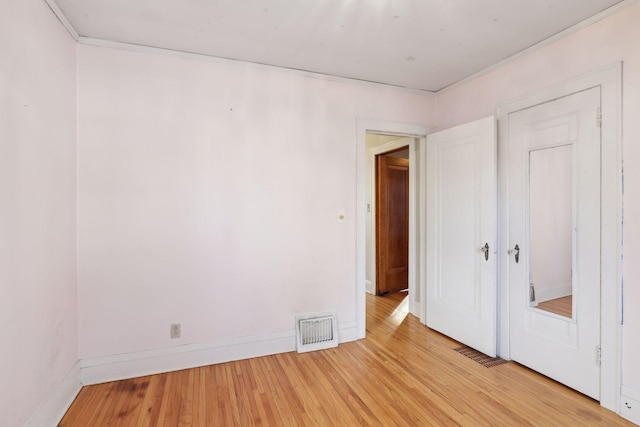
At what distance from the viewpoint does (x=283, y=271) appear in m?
2.99

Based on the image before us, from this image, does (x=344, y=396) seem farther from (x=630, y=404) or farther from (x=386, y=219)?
(x=386, y=219)

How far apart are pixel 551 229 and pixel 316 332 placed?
2142 millimetres

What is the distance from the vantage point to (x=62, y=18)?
2123 mm

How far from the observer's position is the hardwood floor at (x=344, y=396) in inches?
79.1

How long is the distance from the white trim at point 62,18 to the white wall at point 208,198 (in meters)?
0.13

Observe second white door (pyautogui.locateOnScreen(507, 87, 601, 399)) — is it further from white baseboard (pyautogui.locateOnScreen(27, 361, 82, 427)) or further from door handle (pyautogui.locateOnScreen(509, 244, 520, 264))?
white baseboard (pyautogui.locateOnScreen(27, 361, 82, 427))

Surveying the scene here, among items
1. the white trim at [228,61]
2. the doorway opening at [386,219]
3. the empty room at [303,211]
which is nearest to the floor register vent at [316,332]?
the empty room at [303,211]

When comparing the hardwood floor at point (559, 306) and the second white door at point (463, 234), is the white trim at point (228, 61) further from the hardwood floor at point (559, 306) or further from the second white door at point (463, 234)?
the hardwood floor at point (559, 306)

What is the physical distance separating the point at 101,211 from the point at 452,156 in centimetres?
313

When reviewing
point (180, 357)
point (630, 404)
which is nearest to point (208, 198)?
point (180, 357)

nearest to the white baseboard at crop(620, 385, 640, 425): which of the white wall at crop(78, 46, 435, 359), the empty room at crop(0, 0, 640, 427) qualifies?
the empty room at crop(0, 0, 640, 427)

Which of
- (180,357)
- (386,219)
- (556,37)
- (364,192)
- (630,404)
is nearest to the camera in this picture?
(630,404)

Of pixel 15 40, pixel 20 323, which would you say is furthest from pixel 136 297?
pixel 15 40

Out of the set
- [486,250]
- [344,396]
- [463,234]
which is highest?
[463,234]
